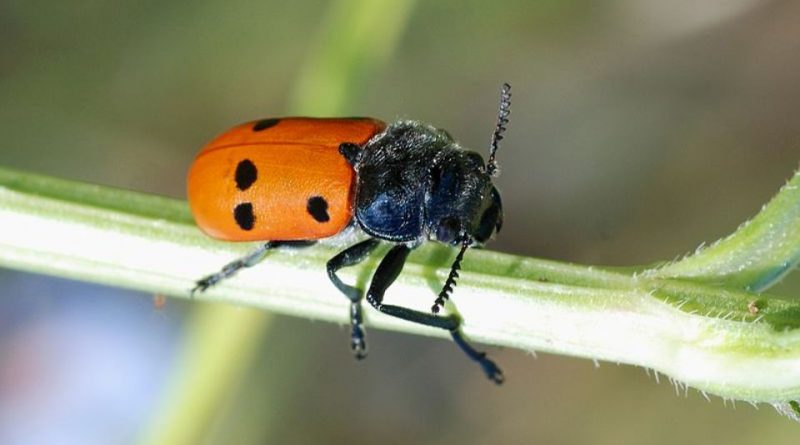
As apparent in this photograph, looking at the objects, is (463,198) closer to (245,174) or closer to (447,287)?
(447,287)

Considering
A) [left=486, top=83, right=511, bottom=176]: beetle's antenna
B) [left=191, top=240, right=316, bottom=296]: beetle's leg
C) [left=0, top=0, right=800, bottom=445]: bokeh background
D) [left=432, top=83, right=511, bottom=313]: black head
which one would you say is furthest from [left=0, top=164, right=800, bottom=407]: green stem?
[left=0, top=0, right=800, bottom=445]: bokeh background

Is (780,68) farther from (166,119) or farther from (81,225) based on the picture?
(81,225)

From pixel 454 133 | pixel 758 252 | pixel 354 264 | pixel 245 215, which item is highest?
pixel 758 252

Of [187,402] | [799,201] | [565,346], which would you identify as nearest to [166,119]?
[187,402]

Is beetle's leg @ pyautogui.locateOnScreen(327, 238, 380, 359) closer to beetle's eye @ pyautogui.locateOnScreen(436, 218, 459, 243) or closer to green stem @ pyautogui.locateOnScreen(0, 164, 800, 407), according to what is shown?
green stem @ pyautogui.locateOnScreen(0, 164, 800, 407)

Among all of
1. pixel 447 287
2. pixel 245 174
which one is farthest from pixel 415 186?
pixel 447 287

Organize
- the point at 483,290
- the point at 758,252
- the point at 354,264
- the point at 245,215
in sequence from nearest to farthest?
the point at 758,252 → the point at 483,290 → the point at 354,264 → the point at 245,215
